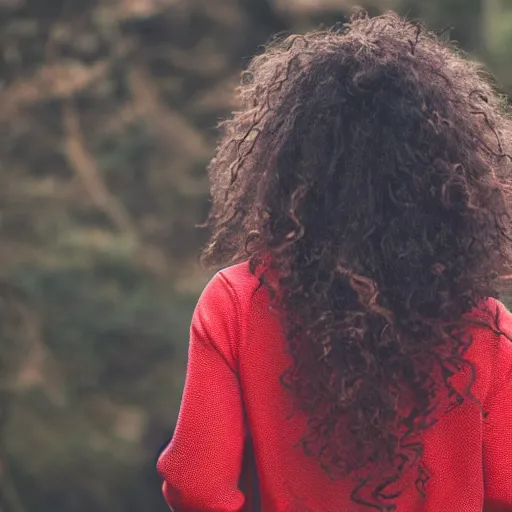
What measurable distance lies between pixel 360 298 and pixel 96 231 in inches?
263

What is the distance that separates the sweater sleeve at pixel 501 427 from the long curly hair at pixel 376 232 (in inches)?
2.4

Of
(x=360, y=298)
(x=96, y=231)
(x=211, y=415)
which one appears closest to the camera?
(x=360, y=298)

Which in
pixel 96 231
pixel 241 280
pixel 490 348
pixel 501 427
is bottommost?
pixel 501 427

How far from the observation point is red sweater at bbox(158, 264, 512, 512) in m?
1.75

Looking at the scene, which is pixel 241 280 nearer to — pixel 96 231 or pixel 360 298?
pixel 360 298

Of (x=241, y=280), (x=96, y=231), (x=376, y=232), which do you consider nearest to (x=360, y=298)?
(x=376, y=232)

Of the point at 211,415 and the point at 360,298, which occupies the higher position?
the point at 360,298

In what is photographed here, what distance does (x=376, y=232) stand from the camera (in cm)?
168

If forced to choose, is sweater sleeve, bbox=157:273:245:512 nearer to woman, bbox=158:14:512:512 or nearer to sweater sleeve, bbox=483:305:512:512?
woman, bbox=158:14:512:512

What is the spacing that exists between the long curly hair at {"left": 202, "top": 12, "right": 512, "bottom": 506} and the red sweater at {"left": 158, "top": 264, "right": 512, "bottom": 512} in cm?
4

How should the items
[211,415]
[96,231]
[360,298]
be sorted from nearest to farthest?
[360,298]
[211,415]
[96,231]

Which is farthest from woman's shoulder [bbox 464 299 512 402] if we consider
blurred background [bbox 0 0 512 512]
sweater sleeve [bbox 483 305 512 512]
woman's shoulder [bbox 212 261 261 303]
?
blurred background [bbox 0 0 512 512]

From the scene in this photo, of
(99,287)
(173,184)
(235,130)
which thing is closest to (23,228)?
(99,287)

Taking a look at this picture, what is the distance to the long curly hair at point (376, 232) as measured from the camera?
1.67m
